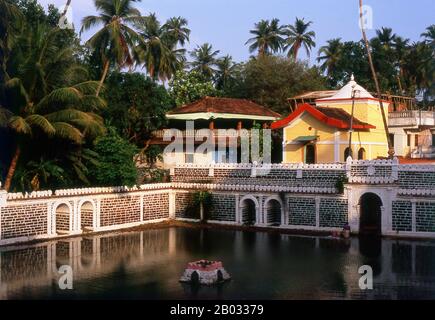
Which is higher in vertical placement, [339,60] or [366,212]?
[339,60]

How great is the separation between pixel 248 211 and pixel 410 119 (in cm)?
1255

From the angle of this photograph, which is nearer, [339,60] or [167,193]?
[167,193]

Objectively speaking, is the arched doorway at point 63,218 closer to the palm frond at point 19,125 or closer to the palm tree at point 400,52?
the palm frond at point 19,125

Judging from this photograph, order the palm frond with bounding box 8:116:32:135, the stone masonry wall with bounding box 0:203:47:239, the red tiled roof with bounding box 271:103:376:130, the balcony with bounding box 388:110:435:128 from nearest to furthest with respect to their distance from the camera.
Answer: the palm frond with bounding box 8:116:32:135 → the stone masonry wall with bounding box 0:203:47:239 → the red tiled roof with bounding box 271:103:376:130 → the balcony with bounding box 388:110:435:128

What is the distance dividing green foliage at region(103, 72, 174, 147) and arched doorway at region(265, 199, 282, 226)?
8047mm

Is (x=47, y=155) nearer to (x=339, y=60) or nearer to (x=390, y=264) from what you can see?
(x=390, y=264)

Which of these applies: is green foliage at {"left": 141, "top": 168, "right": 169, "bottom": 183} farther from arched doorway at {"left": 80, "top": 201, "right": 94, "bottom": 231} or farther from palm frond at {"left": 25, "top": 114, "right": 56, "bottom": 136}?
palm frond at {"left": 25, "top": 114, "right": 56, "bottom": 136}

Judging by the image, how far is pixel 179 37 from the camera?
1842 inches

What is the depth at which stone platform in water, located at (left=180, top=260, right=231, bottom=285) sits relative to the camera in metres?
15.7

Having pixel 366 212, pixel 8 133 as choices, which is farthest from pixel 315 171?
pixel 8 133

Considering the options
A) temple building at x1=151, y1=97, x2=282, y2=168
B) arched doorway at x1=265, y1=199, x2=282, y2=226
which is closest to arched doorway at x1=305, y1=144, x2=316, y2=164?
temple building at x1=151, y1=97, x2=282, y2=168

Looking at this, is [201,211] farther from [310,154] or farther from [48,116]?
[48,116]

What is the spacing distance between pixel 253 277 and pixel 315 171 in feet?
30.6

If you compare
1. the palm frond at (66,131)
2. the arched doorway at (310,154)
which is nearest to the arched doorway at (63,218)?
the palm frond at (66,131)
